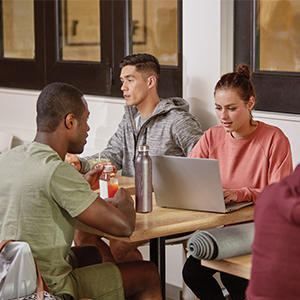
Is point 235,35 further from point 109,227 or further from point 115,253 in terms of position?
point 109,227

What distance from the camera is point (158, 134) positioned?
268 centimetres

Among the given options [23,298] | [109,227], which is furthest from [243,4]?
[23,298]

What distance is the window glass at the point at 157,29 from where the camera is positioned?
3.01m

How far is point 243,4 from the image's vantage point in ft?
8.83

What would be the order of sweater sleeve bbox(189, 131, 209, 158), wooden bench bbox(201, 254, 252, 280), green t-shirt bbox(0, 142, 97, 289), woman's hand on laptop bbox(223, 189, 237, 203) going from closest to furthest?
wooden bench bbox(201, 254, 252, 280) → green t-shirt bbox(0, 142, 97, 289) → woman's hand on laptop bbox(223, 189, 237, 203) → sweater sleeve bbox(189, 131, 209, 158)

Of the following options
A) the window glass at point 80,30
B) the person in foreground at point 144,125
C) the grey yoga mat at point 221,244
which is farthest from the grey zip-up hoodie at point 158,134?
the grey yoga mat at point 221,244

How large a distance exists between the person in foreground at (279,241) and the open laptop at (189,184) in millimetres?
642

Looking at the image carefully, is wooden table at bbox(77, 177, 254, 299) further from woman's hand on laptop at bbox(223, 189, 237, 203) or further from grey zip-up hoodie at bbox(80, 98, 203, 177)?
grey zip-up hoodie at bbox(80, 98, 203, 177)

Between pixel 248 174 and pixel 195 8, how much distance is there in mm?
1063

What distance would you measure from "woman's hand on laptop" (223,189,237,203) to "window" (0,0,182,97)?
1170mm

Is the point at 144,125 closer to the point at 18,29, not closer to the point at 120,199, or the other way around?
the point at 120,199

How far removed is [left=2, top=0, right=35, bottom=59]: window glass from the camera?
150 inches

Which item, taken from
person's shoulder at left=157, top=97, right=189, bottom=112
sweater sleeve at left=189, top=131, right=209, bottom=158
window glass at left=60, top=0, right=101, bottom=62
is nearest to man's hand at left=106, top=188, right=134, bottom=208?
sweater sleeve at left=189, top=131, right=209, bottom=158

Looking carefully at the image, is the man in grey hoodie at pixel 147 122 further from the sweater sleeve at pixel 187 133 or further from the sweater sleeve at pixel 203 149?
the sweater sleeve at pixel 203 149
